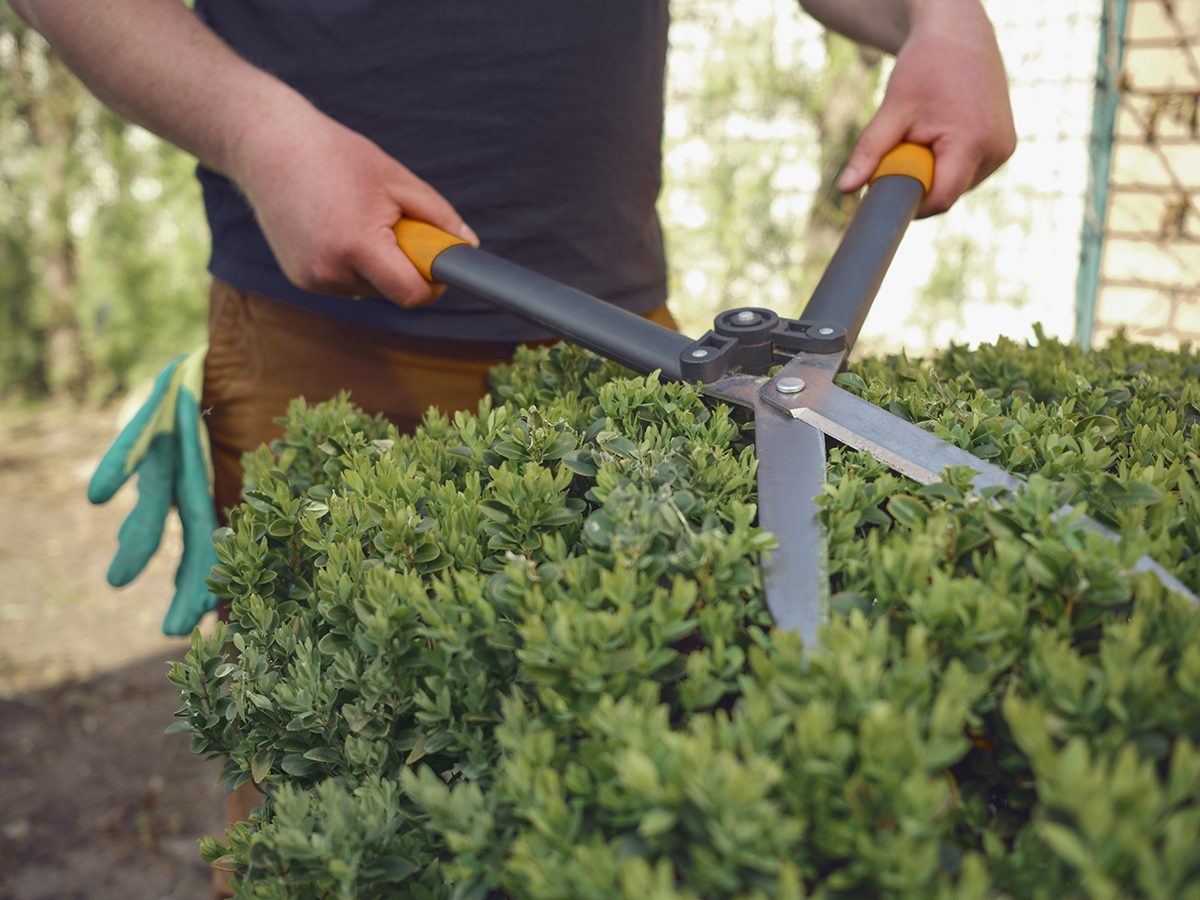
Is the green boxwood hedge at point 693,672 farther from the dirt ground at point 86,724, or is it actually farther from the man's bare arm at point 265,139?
the dirt ground at point 86,724

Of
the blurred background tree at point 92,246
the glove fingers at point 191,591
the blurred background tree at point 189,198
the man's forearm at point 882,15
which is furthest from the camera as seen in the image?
the blurred background tree at point 92,246

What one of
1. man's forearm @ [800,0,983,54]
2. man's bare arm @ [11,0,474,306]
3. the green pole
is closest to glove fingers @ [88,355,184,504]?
→ man's bare arm @ [11,0,474,306]

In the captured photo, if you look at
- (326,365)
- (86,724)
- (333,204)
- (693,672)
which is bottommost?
(86,724)

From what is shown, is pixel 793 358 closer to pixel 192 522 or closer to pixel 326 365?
pixel 326 365

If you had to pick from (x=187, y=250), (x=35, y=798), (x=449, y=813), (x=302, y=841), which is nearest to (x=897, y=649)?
(x=449, y=813)

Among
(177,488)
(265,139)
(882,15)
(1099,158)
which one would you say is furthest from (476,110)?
(1099,158)

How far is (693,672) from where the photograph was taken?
89cm

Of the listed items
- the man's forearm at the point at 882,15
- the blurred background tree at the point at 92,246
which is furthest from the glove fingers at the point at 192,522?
the blurred background tree at the point at 92,246

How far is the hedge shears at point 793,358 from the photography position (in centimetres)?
104

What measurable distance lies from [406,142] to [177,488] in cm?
83

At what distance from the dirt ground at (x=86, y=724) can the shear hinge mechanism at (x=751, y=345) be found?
1681 mm

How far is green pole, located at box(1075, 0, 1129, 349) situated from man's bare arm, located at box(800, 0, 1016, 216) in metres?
2.93

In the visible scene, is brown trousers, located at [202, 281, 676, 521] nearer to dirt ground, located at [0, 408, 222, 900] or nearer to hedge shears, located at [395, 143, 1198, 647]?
hedge shears, located at [395, 143, 1198, 647]

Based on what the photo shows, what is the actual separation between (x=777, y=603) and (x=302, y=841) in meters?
0.47
